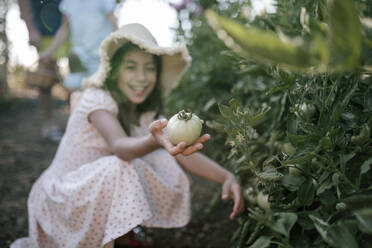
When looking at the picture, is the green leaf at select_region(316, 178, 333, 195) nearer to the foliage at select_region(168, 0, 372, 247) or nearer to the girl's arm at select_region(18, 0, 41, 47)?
the foliage at select_region(168, 0, 372, 247)

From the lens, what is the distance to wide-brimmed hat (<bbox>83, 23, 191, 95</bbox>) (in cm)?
152

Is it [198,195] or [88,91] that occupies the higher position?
[88,91]

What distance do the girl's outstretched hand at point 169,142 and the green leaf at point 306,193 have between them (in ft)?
1.01

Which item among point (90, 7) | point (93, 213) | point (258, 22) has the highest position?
point (90, 7)

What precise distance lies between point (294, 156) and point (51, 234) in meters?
1.15

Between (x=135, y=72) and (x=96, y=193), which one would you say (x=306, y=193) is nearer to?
(x=96, y=193)

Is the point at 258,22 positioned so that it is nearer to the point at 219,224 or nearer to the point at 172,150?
the point at 172,150

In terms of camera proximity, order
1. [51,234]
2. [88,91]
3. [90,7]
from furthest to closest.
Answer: [90,7]
[88,91]
[51,234]

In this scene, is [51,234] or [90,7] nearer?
[51,234]

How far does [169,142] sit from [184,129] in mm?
99

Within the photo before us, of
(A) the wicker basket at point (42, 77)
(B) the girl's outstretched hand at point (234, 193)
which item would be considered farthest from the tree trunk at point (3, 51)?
(B) the girl's outstretched hand at point (234, 193)

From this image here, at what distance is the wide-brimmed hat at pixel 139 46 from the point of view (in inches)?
60.0

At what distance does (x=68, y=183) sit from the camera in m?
1.49

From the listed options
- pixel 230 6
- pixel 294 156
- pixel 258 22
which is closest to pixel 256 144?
pixel 258 22
